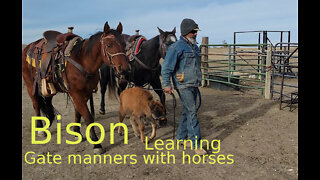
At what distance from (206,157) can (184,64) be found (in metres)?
1.60

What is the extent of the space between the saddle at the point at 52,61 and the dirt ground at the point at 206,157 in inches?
47.5

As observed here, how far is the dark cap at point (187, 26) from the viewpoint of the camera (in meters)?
4.02

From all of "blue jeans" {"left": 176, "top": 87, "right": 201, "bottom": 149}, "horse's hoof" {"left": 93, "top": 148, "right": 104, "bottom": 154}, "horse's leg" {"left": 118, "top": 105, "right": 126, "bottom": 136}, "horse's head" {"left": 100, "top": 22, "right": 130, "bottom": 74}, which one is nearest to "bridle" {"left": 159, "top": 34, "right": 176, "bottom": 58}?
"horse's leg" {"left": 118, "top": 105, "right": 126, "bottom": 136}

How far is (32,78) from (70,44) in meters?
1.47

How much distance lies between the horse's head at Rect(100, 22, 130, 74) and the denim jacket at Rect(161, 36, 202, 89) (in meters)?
0.66

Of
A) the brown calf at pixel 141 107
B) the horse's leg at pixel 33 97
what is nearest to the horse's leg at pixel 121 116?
the brown calf at pixel 141 107

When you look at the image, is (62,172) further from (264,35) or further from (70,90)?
(264,35)

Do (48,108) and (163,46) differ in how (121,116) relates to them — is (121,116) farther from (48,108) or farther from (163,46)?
(163,46)

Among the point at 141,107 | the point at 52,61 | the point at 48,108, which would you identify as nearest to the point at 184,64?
the point at 141,107

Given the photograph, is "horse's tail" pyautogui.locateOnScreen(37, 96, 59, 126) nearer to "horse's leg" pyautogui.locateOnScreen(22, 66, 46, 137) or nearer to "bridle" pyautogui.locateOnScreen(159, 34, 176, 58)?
"horse's leg" pyautogui.locateOnScreen(22, 66, 46, 137)

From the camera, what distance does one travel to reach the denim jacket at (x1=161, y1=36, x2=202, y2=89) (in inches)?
161

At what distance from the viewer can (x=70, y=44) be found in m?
4.69

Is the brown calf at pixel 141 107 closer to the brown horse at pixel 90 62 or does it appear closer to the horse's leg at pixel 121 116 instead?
the horse's leg at pixel 121 116
